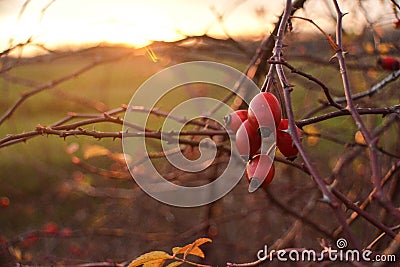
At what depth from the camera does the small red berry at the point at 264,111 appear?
0.66 meters

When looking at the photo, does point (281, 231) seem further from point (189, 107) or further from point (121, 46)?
point (121, 46)

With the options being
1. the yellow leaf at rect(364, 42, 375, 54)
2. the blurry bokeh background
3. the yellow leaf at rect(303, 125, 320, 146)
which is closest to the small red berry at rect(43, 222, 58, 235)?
the blurry bokeh background

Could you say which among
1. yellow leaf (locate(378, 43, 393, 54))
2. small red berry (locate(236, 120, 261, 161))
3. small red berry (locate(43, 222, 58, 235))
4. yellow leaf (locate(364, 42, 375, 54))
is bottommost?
small red berry (locate(43, 222, 58, 235))

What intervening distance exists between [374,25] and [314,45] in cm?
50

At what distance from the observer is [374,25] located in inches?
63.5

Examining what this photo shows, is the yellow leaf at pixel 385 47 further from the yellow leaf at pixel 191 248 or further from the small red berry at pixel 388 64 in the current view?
the yellow leaf at pixel 191 248

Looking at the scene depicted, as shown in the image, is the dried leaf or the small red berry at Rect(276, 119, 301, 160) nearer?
the small red berry at Rect(276, 119, 301, 160)

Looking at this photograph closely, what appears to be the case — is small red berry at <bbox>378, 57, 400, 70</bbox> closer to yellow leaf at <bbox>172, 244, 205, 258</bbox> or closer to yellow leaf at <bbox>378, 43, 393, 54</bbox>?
yellow leaf at <bbox>378, 43, 393, 54</bbox>

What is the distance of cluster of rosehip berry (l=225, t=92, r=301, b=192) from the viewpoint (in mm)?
666

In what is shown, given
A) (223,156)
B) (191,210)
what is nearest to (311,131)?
(223,156)

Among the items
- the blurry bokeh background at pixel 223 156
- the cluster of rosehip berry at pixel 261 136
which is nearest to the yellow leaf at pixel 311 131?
the blurry bokeh background at pixel 223 156

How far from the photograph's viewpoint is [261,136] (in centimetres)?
68

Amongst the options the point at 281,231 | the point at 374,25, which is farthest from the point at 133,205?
the point at 374,25

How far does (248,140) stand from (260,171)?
37mm
